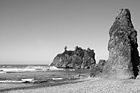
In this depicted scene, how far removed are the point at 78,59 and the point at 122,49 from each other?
134853 mm

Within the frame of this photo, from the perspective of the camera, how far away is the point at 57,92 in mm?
28562

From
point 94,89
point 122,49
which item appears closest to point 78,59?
point 122,49

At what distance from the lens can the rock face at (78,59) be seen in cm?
17374

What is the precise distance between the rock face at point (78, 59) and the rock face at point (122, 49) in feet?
398

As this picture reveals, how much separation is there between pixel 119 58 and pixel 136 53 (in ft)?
22.9

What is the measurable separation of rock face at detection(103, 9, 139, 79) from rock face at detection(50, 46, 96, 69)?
12128cm

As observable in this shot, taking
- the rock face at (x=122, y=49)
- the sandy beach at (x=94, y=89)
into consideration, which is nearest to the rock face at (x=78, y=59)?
the rock face at (x=122, y=49)

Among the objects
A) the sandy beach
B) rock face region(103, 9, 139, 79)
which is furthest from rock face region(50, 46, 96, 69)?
the sandy beach

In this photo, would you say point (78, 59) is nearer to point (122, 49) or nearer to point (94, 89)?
point (122, 49)

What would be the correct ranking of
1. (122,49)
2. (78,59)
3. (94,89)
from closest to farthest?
(94,89) → (122,49) → (78,59)

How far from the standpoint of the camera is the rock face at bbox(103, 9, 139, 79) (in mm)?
44875

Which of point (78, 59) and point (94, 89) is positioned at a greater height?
point (78, 59)

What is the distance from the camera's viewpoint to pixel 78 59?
7131 inches

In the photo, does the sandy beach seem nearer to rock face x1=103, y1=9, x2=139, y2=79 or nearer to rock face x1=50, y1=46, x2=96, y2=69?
rock face x1=103, y1=9, x2=139, y2=79
